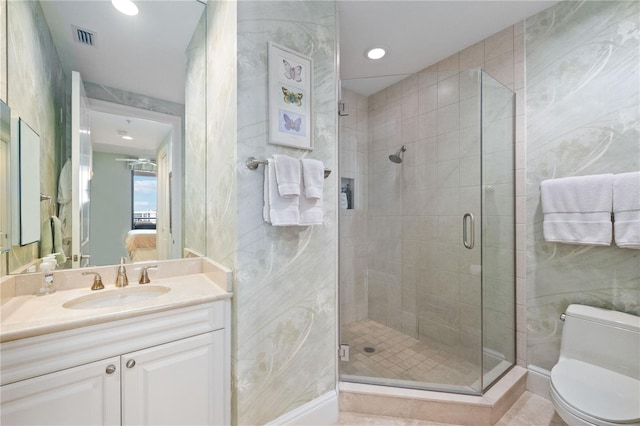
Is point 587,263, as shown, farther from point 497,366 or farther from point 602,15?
point 602,15

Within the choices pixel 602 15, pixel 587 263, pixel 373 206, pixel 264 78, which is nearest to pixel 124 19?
pixel 264 78

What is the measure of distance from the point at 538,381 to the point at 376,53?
2.69 meters

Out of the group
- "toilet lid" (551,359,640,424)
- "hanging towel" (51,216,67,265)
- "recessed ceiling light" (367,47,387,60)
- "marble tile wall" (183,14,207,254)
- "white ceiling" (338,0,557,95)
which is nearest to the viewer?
"toilet lid" (551,359,640,424)

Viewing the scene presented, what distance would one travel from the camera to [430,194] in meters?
2.31

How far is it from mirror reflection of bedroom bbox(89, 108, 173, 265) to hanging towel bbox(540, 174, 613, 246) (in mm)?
2345

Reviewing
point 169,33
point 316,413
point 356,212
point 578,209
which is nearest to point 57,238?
point 169,33

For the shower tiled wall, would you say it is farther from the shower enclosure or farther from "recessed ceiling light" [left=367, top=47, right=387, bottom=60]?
"recessed ceiling light" [left=367, top=47, right=387, bottom=60]

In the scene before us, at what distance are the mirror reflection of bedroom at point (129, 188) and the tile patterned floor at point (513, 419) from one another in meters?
1.47

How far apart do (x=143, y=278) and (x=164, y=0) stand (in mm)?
1490

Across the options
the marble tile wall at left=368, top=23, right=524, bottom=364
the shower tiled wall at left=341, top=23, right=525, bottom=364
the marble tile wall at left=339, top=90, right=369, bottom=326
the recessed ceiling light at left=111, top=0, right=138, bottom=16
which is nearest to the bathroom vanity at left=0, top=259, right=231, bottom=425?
the shower tiled wall at left=341, top=23, right=525, bottom=364

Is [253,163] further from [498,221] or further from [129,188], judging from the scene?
[498,221]

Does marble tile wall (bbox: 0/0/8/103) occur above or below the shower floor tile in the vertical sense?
above

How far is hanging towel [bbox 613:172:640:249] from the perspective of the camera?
1.43 metres

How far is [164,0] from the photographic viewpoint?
58.2 inches
